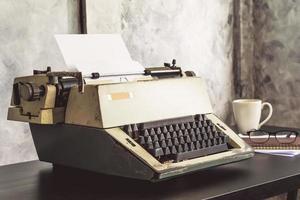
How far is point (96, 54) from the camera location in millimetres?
1443

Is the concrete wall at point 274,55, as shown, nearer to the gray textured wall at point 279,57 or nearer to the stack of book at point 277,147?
the gray textured wall at point 279,57

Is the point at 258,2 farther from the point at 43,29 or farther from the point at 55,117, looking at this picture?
the point at 55,117

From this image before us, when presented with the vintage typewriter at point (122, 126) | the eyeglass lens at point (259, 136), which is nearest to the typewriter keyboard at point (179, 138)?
the vintage typewriter at point (122, 126)

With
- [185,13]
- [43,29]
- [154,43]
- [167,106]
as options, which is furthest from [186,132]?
[185,13]

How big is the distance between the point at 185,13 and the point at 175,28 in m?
0.08

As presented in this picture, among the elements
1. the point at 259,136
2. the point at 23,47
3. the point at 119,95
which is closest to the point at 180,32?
the point at 259,136

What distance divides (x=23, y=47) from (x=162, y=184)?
69 cm

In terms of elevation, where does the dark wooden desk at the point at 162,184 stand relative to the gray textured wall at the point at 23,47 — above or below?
below

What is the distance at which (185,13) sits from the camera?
218 cm

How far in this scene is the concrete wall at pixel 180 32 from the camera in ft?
6.25

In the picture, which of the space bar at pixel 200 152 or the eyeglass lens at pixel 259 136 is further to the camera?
the eyeglass lens at pixel 259 136

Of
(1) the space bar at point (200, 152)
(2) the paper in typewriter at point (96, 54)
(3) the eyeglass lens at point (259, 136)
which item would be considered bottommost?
(3) the eyeglass lens at point (259, 136)

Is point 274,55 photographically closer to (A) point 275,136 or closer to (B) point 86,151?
(A) point 275,136

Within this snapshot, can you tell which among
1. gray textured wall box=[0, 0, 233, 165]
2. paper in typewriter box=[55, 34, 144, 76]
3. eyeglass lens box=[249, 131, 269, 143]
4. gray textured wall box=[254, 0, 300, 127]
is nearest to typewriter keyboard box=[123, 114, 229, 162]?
paper in typewriter box=[55, 34, 144, 76]
